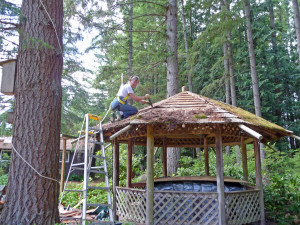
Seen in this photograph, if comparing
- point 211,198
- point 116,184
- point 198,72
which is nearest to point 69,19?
point 116,184

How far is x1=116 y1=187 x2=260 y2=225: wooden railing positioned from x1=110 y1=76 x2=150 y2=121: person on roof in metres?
2.07

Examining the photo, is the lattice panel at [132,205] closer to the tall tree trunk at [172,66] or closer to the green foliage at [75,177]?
the tall tree trunk at [172,66]

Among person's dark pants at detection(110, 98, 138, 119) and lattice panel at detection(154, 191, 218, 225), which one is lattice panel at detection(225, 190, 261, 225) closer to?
lattice panel at detection(154, 191, 218, 225)

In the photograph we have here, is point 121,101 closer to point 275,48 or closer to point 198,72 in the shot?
point 198,72

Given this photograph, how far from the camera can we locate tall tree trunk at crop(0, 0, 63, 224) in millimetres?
4137

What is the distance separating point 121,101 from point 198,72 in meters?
16.6

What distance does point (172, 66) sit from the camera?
1106cm

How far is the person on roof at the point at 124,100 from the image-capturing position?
666cm

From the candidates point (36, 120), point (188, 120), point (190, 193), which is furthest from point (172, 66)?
point (36, 120)

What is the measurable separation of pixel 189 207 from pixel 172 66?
6.32 m

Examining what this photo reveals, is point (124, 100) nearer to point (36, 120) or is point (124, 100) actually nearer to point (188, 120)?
point (188, 120)

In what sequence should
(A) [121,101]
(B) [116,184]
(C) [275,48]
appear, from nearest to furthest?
(A) [121,101], (B) [116,184], (C) [275,48]

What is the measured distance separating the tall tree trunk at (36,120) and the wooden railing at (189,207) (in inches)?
111

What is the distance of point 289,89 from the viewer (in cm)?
2273
